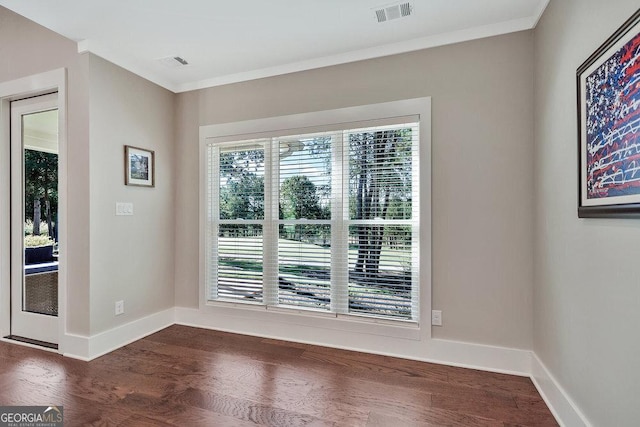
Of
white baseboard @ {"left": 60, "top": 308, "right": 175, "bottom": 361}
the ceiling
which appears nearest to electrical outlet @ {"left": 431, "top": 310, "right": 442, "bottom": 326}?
the ceiling

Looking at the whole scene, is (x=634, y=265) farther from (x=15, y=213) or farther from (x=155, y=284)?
(x=15, y=213)

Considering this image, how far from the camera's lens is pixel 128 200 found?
A: 302 cm

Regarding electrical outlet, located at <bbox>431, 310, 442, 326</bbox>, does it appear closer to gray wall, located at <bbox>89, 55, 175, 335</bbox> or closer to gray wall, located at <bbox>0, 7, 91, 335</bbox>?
gray wall, located at <bbox>89, 55, 175, 335</bbox>

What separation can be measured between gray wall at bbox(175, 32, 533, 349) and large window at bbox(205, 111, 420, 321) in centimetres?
23

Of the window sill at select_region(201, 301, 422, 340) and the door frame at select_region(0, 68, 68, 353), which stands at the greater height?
the door frame at select_region(0, 68, 68, 353)

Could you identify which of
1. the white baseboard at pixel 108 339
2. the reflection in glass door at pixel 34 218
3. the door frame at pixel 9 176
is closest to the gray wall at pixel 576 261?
the white baseboard at pixel 108 339

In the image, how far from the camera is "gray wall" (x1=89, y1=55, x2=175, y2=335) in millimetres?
2729

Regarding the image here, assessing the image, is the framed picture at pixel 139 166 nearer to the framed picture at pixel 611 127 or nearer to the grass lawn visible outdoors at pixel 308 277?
the grass lawn visible outdoors at pixel 308 277

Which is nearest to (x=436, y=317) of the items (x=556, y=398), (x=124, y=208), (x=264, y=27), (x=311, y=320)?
(x=556, y=398)

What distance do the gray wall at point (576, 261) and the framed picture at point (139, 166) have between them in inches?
131

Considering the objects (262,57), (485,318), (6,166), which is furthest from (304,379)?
(6,166)

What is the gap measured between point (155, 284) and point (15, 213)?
4.64 feet

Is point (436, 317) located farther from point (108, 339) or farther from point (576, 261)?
point (108, 339)

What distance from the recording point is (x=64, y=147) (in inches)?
108
